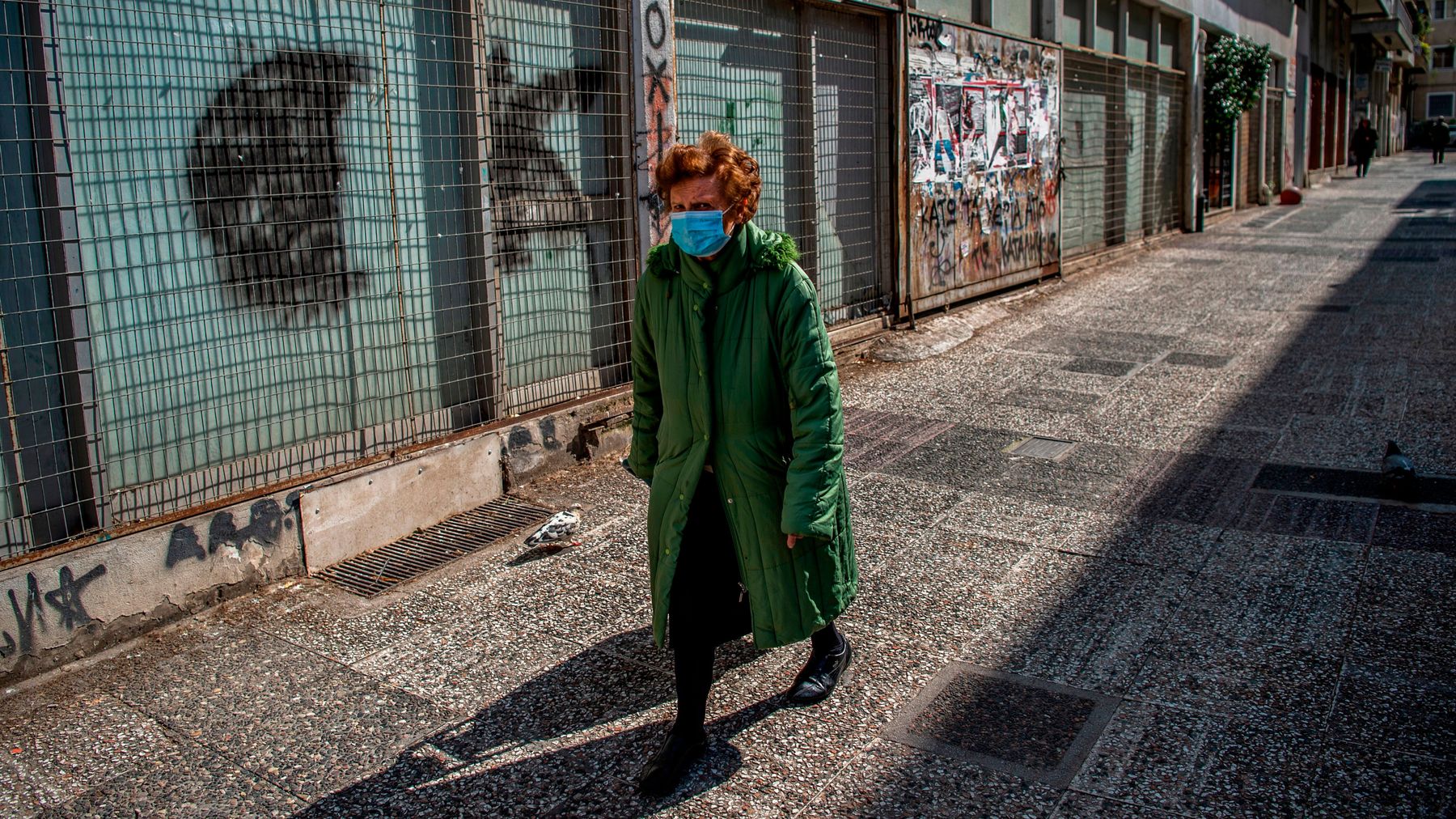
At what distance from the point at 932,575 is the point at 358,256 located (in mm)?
2905

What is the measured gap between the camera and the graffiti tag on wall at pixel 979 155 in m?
9.89

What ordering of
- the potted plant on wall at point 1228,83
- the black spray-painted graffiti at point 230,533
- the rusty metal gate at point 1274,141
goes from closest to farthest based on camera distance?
the black spray-painted graffiti at point 230,533
the potted plant on wall at point 1228,83
the rusty metal gate at point 1274,141

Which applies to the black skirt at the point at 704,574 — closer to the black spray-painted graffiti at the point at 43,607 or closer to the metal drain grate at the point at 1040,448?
the black spray-painted graffiti at the point at 43,607

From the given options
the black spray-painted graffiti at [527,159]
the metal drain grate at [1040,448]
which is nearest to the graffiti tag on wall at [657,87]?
the black spray-painted graffiti at [527,159]

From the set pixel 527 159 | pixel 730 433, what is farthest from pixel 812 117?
pixel 730 433

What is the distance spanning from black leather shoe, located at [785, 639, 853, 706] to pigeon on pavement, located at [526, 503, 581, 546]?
1.70 metres

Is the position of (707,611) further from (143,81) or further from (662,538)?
(143,81)

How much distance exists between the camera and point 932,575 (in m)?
4.68

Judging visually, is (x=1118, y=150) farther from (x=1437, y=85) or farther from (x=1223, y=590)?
(x=1437, y=85)

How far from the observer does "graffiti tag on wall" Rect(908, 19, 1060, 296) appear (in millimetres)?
9891

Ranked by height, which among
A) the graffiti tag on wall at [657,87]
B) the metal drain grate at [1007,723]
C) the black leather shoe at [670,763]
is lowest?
the metal drain grate at [1007,723]

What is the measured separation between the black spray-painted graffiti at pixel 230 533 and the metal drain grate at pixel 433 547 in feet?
1.01

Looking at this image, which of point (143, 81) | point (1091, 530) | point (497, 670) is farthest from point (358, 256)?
point (1091, 530)

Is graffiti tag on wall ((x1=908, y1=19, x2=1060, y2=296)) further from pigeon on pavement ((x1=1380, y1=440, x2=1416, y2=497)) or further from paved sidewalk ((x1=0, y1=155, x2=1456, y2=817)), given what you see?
pigeon on pavement ((x1=1380, y1=440, x2=1416, y2=497))
